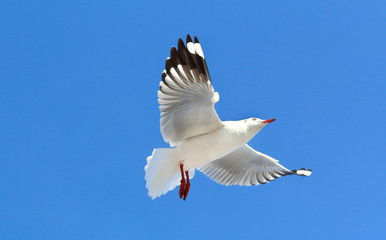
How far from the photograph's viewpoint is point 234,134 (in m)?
7.13

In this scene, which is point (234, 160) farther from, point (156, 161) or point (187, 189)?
point (156, 161)

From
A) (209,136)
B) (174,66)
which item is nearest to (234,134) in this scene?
(209,136)

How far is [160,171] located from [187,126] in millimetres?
719

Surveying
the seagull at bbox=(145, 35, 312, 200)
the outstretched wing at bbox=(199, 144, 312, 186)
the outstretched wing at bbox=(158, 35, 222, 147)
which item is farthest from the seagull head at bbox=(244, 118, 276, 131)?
the outstretched wing at bbox=(199, 144, 312, 186)

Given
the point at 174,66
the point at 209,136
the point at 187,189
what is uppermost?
the point at 174,66

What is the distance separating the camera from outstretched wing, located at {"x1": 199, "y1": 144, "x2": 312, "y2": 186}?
27.3 ft

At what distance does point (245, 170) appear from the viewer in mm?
8461

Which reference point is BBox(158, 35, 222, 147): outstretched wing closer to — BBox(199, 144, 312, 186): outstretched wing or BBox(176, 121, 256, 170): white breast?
BBox(176, 121, 256, 170): white breast

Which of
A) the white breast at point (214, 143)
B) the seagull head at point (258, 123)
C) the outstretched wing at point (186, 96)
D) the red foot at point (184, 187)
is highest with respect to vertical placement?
the outstretched wing at point (186, 96)

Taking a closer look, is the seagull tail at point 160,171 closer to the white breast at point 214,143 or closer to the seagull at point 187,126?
the seagull at point 187,126

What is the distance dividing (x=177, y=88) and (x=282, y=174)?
8.71 feet

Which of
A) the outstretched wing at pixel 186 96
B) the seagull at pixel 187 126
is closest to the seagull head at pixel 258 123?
the seagull at pixel 187 126

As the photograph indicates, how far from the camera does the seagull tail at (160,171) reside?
7126 mm

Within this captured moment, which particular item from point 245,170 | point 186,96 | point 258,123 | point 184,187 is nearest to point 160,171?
point 184,187
